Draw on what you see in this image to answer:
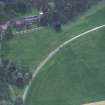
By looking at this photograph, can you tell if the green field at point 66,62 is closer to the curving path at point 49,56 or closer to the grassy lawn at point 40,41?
the grassy lawn at point 40,41

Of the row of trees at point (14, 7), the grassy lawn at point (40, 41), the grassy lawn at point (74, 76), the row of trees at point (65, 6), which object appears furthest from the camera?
the row of trees at point (65, 6)

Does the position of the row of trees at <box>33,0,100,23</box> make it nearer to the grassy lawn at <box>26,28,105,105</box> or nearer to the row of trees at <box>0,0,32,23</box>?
the row of trees at <box>0,0,32,23</box>

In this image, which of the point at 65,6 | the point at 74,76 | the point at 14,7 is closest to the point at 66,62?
the point at 74,76

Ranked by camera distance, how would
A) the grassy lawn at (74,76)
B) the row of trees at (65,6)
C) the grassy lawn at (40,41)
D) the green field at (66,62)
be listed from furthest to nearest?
the row of trees at (65,6), the grassy lawn at (40,41), the green field at (66,62), the grassy lawn at (74,76)

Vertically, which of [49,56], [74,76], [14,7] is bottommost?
[74,76]

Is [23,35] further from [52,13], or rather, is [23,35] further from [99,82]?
[99,82]

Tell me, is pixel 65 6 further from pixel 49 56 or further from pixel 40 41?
pixel 49 56

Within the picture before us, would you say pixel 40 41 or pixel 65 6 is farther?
pixel 65 6

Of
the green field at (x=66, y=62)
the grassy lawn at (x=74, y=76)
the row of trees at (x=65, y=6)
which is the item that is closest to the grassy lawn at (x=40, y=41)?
the green field at (x=66, y=62)
